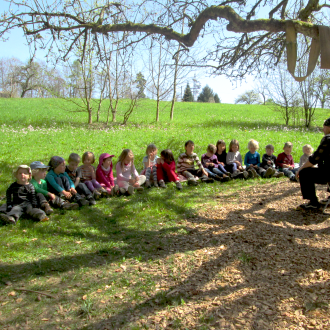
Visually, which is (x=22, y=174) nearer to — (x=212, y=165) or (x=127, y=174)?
(x=127, y=174)

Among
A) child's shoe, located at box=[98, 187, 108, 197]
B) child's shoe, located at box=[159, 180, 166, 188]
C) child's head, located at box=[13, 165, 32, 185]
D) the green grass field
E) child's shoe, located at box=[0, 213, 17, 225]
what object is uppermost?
child's head, located at box=[13, 165, 32, 185]

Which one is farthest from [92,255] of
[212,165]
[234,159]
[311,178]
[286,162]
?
[286,162]

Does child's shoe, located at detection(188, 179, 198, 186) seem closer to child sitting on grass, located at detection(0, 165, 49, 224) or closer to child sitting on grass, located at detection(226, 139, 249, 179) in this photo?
child sitting on grass, located at detection(226, 139, 249, 179)

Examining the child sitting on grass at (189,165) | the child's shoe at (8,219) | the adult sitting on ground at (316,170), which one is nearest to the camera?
the adult sitting on ground at (316,170)

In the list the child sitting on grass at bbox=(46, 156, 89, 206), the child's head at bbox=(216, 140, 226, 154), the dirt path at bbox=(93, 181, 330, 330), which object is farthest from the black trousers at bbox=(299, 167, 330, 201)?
the child sitting on grass at bbox=(46, 156, 89, 206)

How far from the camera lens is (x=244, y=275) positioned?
3176 mm

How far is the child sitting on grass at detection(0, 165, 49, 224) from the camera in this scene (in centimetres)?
470

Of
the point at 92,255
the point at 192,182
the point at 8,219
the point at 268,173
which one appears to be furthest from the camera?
the point at 268,173

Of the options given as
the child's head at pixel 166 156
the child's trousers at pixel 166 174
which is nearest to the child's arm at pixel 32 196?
the child's trousers at pixel 166 174

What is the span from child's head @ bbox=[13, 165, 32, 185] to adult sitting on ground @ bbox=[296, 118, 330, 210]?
177 inches

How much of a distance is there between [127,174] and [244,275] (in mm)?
3975

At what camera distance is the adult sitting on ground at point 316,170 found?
4.35 meters

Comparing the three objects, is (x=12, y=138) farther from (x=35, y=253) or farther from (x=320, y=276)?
(x=320, y=276)

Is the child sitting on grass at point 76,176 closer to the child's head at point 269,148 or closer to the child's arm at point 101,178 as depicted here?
the child's arm at point 101,178
